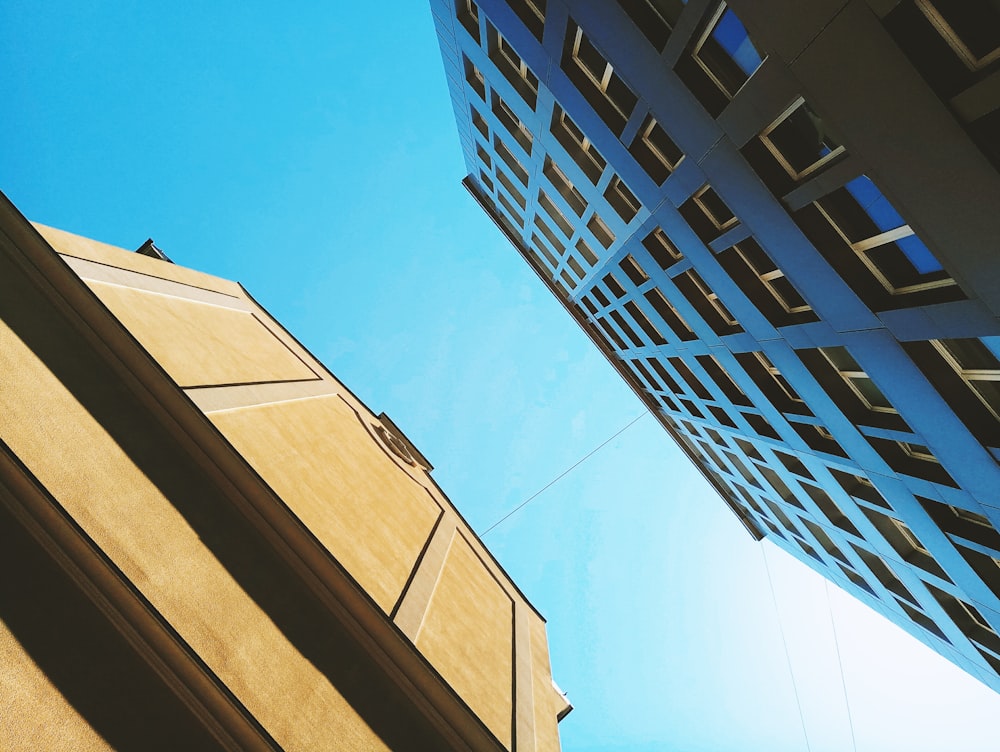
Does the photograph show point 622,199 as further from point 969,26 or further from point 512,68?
point 969,26

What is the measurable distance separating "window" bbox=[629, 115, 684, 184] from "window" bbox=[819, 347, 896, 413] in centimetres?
600

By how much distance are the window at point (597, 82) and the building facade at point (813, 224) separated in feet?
0.17

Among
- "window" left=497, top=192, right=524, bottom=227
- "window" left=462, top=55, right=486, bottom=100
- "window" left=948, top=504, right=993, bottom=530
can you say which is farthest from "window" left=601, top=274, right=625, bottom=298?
"window" left=948, top=504, right=993, bottom=530

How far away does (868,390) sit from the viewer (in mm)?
11430

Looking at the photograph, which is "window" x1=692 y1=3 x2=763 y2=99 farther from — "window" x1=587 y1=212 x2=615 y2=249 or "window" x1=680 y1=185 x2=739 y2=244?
"window" x1=587 y1=212 x2=615 y2=249

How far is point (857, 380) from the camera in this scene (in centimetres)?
1151

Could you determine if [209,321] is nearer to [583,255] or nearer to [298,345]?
[298,345]

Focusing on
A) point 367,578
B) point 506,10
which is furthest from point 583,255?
point 367,578

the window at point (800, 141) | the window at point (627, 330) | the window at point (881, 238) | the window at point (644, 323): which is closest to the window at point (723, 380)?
the window at point (644, 323)

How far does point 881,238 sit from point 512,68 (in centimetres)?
1309

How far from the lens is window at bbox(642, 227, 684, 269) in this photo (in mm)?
15102

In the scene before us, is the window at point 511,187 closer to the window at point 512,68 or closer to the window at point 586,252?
the window at point 586,252

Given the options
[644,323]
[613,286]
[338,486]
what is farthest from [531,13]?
[338,486]

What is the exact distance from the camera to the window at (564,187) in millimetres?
18703
